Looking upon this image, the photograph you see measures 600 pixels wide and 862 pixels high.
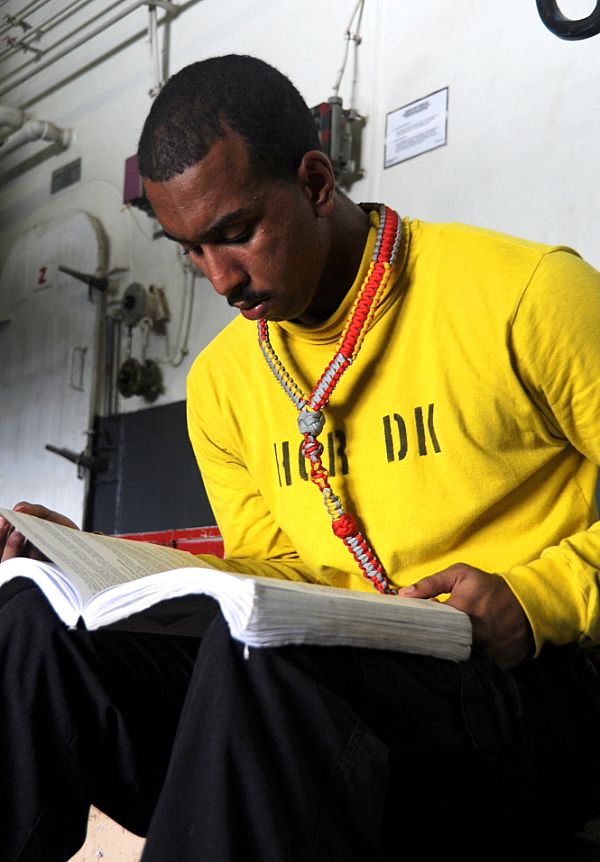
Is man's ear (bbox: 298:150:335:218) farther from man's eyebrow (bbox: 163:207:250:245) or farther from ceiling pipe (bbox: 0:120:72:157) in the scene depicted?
ceiling pipe (bbox: 0:120:72:157)

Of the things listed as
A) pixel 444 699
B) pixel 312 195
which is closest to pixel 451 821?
pixel 444 699

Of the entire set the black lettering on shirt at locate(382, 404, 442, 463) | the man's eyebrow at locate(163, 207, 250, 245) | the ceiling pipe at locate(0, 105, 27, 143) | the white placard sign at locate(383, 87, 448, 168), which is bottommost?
the black lettering on shirt at locate(382, 404, 442, 463)

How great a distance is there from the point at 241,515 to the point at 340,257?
38cm

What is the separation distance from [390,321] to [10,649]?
0.55 metres

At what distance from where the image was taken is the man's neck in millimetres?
1145

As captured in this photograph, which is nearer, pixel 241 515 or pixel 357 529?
pixel 357 529

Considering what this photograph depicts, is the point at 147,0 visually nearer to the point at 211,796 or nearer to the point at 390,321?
the point at 390,321

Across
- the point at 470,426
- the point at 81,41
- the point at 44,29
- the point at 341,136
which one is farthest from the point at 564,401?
the point at 44,29

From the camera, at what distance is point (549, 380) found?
3.27ft

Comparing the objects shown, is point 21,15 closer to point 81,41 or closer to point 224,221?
point 81,41

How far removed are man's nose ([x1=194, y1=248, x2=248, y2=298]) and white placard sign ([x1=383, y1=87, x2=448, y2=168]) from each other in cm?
159

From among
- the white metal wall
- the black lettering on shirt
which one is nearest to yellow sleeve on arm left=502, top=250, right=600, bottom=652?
the black lettering on shirt

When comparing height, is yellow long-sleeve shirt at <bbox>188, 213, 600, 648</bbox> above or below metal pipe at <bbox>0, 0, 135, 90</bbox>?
below

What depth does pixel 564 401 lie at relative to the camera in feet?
3.27
